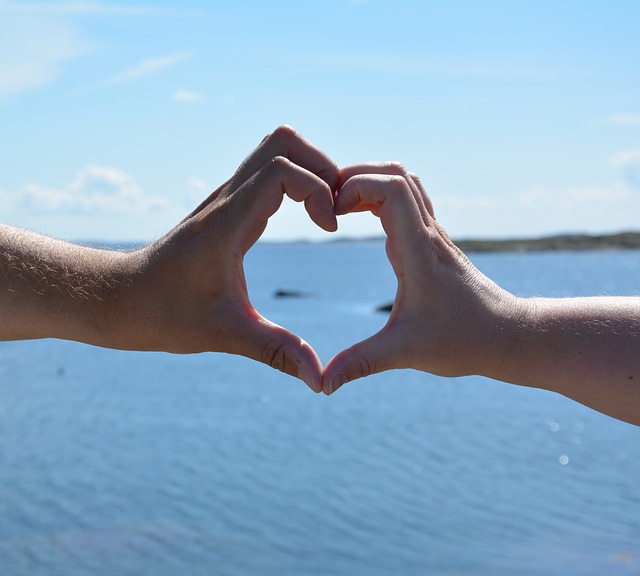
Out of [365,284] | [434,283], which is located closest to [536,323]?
[434,283]

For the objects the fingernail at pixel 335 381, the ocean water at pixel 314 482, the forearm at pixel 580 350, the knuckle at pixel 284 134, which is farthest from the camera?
the ocean water at pixel 314 482

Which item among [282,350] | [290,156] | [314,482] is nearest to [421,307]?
[282,350]

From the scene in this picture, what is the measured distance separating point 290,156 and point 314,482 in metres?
22.4

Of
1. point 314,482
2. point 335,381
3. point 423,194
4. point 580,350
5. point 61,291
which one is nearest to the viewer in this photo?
point 335,381

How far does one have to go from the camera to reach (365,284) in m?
154

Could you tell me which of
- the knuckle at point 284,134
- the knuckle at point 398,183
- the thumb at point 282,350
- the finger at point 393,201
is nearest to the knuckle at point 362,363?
the thumb at point 282,350

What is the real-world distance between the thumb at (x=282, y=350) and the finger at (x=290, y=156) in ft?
1.63

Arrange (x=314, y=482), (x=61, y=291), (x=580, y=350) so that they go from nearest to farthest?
(x=580, y=350) → (x=61, y=291) → (x=314, y=482)

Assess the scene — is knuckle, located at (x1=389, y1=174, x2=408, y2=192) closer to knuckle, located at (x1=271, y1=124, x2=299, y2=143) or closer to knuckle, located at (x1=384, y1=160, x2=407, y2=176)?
knuckle, located at (x1=384, y1=160, x2=407, y2=176)

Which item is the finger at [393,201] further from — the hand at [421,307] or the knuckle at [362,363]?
the knuckle at [362,363]

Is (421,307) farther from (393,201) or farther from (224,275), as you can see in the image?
(224,275)

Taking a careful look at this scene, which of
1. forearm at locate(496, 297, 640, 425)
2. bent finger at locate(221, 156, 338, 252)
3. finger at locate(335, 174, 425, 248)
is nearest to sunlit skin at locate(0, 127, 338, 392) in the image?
bent finger at locate(221, 156, 338, 252)

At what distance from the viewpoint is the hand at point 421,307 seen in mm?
2615

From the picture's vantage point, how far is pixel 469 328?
2654 mm
